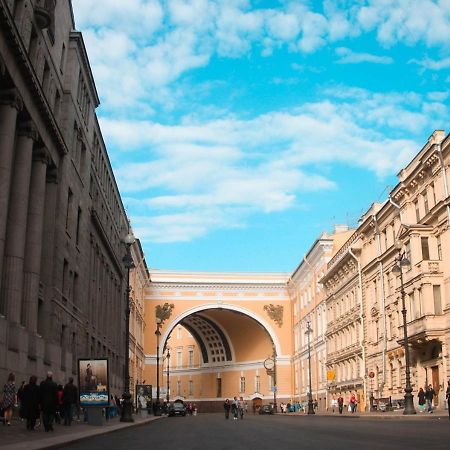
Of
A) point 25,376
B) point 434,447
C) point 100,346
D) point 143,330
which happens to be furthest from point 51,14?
point 143,330

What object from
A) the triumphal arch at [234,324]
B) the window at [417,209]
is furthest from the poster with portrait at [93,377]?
the triumphal arch at [234,324]

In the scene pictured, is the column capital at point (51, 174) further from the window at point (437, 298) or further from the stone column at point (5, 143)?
the window at point (437, 298)

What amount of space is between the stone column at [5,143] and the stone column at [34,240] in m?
2.80

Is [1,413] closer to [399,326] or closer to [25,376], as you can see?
[25,376]

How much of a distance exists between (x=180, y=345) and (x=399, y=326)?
7148cm

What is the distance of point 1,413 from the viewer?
73.9ft

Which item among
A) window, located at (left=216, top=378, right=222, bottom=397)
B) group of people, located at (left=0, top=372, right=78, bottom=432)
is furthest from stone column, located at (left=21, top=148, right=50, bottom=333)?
window, located at (left=216, top=378, right=222, bottom=397)

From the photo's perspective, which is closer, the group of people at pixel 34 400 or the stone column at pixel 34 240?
the group of people at pixel 34 400

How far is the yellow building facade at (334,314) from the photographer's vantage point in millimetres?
40656

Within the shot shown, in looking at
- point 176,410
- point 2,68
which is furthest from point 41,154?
point 176,410

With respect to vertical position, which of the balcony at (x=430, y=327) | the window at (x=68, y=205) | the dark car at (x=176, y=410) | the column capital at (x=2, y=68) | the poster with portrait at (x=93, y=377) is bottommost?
the dark car at (x=176, y=410)

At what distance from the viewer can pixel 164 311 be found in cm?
8656

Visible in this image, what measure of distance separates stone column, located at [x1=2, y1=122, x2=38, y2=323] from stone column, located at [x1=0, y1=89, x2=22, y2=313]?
0.48m

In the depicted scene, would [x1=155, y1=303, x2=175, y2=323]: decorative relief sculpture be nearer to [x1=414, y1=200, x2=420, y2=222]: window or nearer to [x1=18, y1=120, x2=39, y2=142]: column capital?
[x1=414, y1=200, x2=420, y2=222]: window
